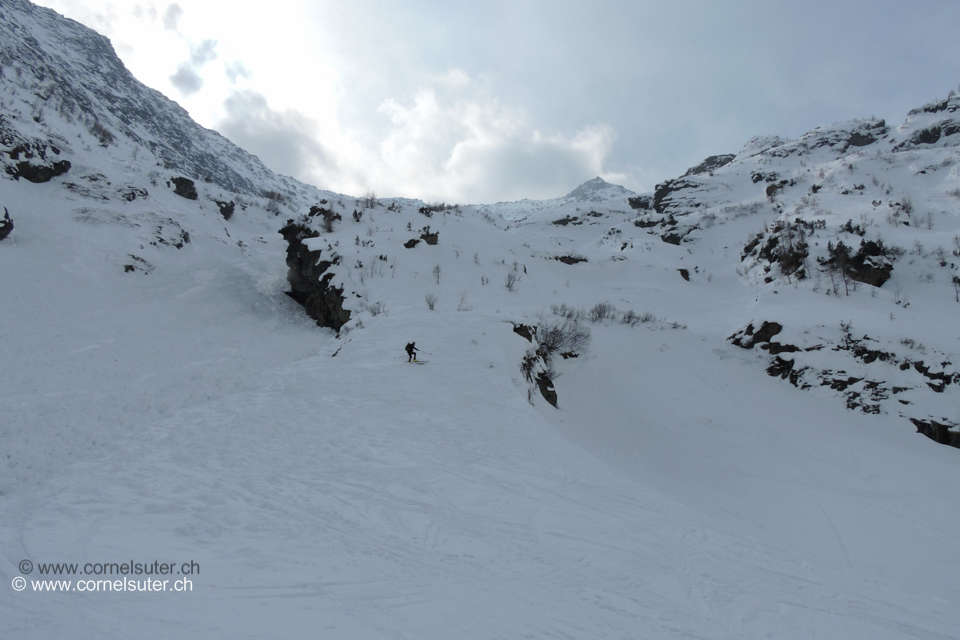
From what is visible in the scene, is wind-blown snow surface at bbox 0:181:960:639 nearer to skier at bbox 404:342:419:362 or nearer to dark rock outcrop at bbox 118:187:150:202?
skier at bbox 404:342:419:362

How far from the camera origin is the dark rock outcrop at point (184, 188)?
107 feet

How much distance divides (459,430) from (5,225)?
2456 cm

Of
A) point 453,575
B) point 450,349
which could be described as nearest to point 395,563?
point 453,575

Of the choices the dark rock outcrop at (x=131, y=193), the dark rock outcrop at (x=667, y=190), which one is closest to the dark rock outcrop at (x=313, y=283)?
the dark rock outcrop at (x=131, y=193)

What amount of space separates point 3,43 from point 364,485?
245 feet

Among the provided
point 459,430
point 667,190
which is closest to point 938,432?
point 459,430

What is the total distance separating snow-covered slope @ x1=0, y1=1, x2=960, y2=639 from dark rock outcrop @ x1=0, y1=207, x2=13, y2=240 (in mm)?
777

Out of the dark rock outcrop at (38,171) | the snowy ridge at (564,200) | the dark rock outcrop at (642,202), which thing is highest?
the snowy ridge at (564,200)

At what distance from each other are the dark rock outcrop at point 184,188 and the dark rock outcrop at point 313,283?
18.0 metres

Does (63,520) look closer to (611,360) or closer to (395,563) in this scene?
(395,563)

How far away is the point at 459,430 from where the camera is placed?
7.23 meters

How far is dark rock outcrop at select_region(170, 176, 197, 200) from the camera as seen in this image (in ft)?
107

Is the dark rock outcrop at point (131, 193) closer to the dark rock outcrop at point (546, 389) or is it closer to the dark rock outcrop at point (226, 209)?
the dark rock outcrop at point (226, 209)

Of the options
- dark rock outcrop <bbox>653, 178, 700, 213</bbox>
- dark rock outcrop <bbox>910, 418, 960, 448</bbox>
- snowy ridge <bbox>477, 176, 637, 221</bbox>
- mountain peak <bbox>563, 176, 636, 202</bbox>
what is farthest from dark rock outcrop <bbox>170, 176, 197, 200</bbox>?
mountain peak <bbox>563, 176, 636, 202</bbox>
